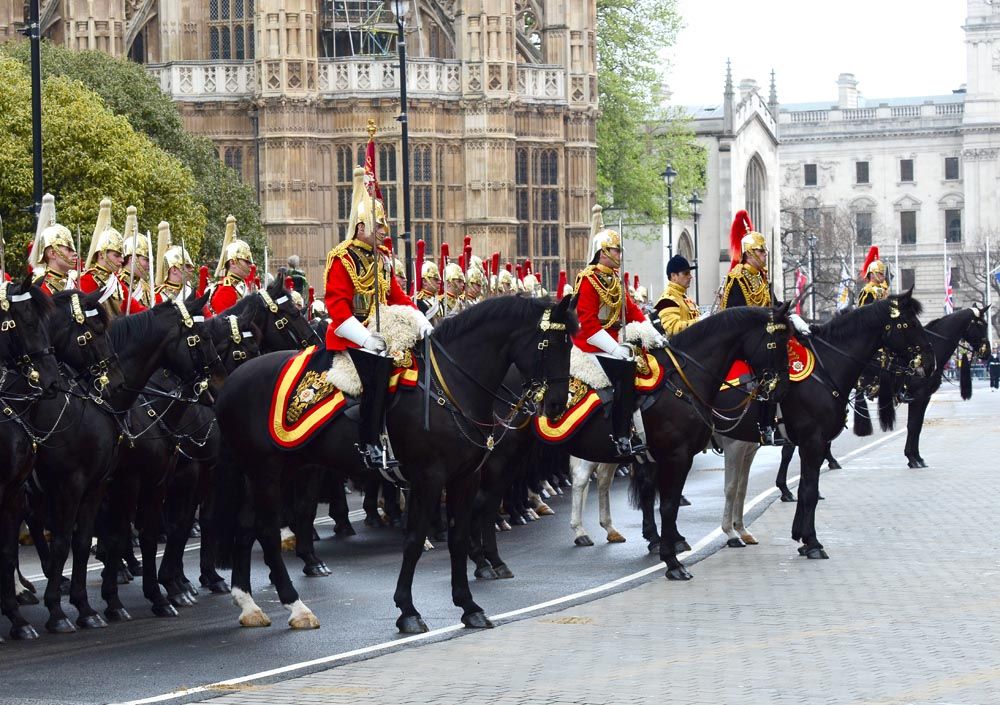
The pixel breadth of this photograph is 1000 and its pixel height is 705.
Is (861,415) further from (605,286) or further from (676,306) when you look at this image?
(605,286)

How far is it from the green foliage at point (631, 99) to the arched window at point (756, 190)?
95.7 ft

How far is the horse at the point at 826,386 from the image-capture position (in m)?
17.7

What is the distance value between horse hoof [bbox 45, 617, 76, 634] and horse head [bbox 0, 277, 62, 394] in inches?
69.6

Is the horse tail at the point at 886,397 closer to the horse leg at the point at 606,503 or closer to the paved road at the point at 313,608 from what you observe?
the paved road at the point at 313,608

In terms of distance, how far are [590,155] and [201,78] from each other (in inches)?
464

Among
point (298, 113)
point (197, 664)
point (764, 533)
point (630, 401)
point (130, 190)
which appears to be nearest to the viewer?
point (197, 664)

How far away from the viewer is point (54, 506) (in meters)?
13.5

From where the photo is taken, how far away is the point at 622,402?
16.5m

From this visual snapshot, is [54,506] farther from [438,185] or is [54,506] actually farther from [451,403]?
[438,185]

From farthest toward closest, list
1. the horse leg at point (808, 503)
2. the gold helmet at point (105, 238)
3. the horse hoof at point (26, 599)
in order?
the horse leg at point (808, 503) → the gold helmet at point (105, 238) → the horse hoof at point (26, 599)

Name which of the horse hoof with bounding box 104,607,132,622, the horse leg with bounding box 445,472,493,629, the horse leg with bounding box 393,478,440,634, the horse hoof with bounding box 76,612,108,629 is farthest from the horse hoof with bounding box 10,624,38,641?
the horse leg with bounding box 445,472,493,629

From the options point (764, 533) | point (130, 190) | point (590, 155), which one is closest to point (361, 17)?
point (590, 155)

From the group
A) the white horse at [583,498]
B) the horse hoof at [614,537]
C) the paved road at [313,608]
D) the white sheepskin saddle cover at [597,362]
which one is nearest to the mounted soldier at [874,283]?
the paved road at [313,608]

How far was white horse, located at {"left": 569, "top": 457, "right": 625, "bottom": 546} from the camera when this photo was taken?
741 inches
